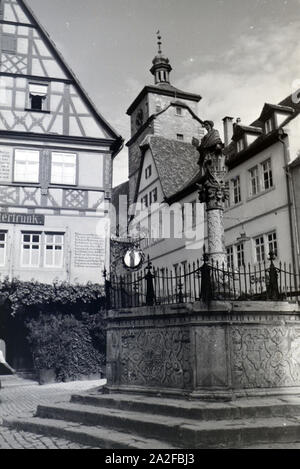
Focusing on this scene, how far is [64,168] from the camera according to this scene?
62.8ft

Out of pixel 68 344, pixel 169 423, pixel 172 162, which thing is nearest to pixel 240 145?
pixel 172 162

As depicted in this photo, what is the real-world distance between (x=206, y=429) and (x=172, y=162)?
77.1 feet

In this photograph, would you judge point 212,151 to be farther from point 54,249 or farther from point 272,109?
point 272,109

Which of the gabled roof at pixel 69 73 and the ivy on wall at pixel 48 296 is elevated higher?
the gabled roof at pixel 69 73

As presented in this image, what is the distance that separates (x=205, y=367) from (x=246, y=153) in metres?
14.1

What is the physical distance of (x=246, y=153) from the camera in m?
20.8

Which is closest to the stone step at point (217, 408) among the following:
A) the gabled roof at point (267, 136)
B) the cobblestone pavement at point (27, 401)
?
the cobblestone pavement at point (27, 401)

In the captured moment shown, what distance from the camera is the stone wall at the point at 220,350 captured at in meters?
8.09

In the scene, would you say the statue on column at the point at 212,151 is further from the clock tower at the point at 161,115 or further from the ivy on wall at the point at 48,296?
the clock tower at the point at 161,115

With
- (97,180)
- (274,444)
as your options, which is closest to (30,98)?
(97,180)

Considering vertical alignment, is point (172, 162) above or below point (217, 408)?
above

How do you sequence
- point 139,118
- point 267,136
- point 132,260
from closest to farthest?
point 132,260 → point 267,136 → point 139,118

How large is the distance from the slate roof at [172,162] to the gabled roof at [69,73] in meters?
7.51
